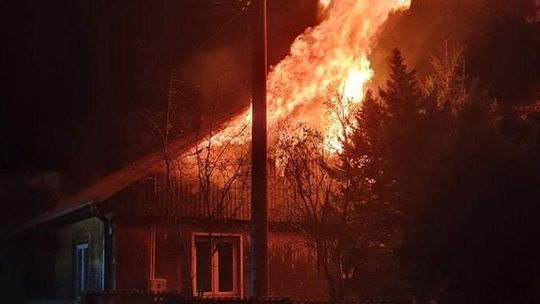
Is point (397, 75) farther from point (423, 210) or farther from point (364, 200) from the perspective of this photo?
point (423, 210)

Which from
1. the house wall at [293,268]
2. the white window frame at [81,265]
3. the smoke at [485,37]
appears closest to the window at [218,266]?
the house wall at [293,268]

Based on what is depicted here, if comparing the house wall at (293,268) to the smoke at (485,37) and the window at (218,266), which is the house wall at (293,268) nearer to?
the window at (218,266)

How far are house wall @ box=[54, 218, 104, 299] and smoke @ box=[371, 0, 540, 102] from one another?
902cm

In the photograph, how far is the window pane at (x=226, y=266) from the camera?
19.2m

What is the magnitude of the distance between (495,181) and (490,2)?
11.9 m

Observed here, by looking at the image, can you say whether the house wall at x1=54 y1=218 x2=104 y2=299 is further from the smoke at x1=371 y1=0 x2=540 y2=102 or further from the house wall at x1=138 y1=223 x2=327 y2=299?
the smoke at x1=371 y1=0 x2=540 y2=102

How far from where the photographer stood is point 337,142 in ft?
52.3

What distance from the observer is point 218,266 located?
19.1m

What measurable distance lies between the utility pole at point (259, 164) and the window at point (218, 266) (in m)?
5.94

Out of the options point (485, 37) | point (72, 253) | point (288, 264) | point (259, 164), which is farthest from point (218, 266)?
point (485, 37)

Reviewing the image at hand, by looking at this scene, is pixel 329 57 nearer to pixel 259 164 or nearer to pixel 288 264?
pixel 288 264

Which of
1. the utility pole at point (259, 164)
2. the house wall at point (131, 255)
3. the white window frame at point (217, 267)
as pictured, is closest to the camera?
the utility pole at point (259, 164)

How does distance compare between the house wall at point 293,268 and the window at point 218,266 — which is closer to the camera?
the window at point 218,266

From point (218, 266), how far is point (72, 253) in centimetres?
523
